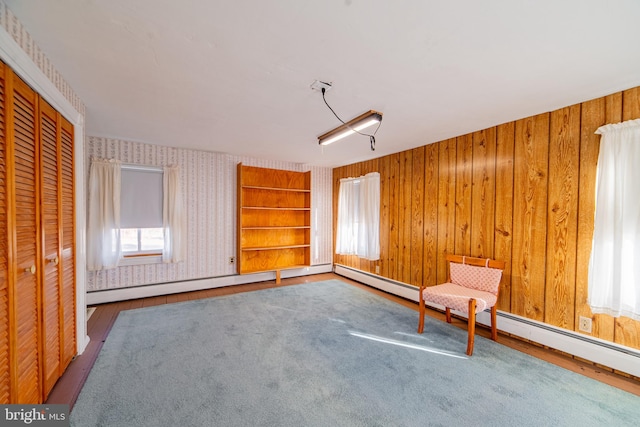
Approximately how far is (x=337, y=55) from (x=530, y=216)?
2.55 m

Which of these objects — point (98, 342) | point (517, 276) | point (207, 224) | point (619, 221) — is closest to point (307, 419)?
point (98, 342)

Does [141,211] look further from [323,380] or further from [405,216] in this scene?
[405,216]

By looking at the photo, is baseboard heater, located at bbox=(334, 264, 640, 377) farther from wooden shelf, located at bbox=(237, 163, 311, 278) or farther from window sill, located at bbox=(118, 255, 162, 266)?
window sill, located at bbox=(118, 255, 162, 266)

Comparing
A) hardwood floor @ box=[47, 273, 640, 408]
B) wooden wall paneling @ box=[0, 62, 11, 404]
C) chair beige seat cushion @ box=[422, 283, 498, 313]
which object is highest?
wooden wall paneling @ box=[0, 62, 11, 404]

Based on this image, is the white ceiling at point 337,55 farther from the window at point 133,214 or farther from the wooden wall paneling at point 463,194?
the window at point 133,214

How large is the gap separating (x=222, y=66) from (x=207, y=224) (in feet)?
10.6

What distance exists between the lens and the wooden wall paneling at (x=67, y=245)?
2.01 metres

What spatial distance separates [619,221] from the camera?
81.4 inches

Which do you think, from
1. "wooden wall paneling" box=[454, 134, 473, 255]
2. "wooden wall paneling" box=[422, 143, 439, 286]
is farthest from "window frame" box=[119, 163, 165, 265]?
"wooden wall paneling" box=[454, 134, 473, 255]

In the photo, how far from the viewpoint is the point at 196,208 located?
173 inches

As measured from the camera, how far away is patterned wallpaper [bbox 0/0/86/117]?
1324mm

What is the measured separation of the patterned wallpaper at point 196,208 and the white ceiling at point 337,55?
1.10 metres

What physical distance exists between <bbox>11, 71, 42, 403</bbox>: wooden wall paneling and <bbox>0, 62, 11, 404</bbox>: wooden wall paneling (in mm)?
64

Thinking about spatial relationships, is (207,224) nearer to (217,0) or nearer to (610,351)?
(217,0)
